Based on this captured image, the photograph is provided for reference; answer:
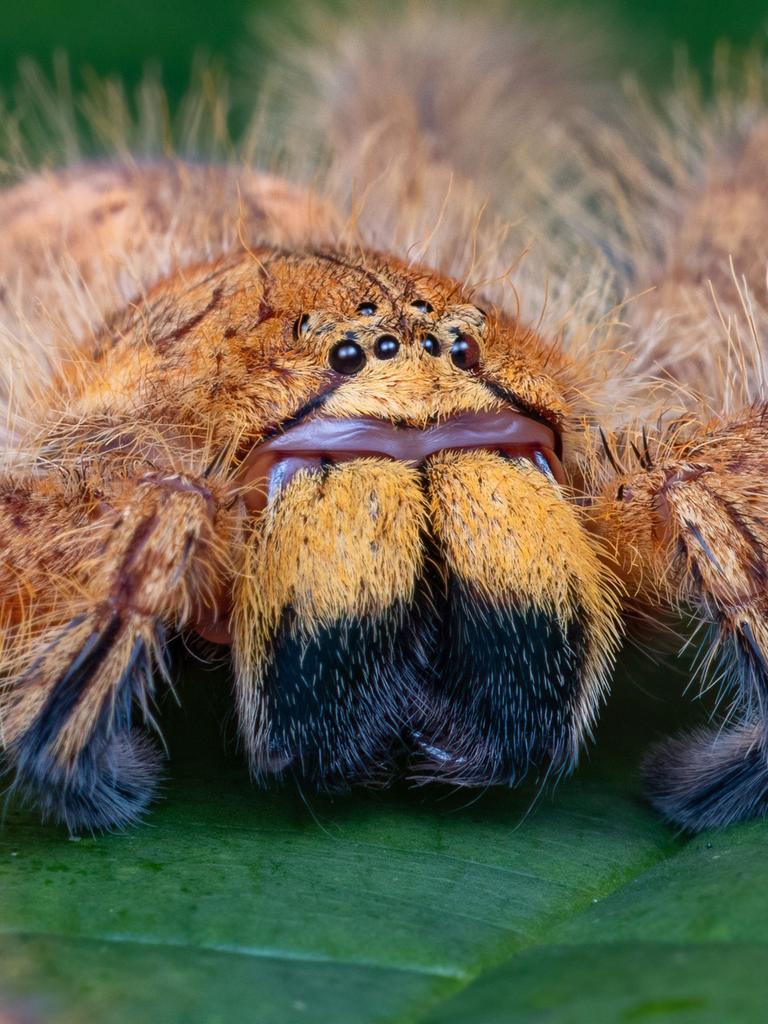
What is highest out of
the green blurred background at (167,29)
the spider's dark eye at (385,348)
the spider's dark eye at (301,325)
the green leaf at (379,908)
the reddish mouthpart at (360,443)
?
the green blurred background at (167,29)

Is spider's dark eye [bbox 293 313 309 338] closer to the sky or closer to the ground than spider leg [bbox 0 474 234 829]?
closer to the sky

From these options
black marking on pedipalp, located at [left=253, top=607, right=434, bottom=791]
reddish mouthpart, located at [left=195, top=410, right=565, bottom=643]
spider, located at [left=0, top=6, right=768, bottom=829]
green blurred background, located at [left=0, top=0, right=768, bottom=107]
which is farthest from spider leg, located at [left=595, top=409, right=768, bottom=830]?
green blurred background, located at [left=0, top=0, right=768, bottom=107]

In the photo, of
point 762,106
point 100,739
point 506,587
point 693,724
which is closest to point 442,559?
point 506,587

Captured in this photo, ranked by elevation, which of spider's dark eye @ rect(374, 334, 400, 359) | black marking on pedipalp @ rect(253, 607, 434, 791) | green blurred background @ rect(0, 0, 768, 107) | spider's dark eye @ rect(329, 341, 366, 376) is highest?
green blurred background @ rect(0, 0, 768, 107)

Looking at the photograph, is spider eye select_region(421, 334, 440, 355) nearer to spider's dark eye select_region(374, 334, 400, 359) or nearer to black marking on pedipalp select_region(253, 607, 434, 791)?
spider's dark eye select_region(374, 334, 400, 359)

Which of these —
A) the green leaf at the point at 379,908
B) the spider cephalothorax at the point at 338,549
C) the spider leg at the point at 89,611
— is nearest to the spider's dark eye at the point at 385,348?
the spider cephalothorax at the point at 338,549

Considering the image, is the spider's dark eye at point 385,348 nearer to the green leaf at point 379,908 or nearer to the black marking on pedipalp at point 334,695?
the black marking on pedipalp at point 334,695
